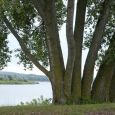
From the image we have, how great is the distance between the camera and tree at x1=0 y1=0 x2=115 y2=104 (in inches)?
712

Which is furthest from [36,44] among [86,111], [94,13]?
[86,111]

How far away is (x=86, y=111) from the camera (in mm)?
14062

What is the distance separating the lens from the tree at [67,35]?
712 inches

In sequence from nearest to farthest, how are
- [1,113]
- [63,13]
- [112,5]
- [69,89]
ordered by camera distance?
[1,113]
[69,89]
[112,5]
[63,13]

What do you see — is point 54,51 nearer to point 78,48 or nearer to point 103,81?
point 78,48

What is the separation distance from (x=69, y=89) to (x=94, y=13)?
15.2 feet

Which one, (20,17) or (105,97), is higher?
(20,17)

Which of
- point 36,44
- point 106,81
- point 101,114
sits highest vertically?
point 36,44

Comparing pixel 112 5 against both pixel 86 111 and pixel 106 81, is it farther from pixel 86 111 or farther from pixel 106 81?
pixel 86 111

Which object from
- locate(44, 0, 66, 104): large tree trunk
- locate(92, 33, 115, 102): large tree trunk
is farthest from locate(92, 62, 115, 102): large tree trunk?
locate(44, 0, 66, 104): large tree trunk

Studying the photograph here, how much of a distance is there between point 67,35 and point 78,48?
2350mm

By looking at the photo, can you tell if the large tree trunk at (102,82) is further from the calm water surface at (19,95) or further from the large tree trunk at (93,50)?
the calm water surface at (19,95)

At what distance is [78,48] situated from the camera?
1897cm

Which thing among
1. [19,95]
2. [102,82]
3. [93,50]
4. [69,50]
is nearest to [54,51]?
[69,50]
